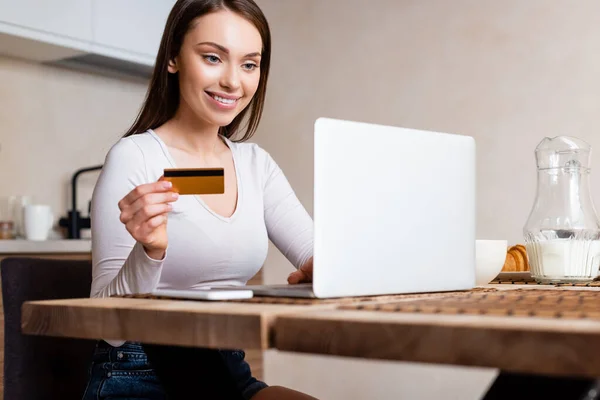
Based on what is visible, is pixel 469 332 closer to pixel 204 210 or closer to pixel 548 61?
pixel 204 210

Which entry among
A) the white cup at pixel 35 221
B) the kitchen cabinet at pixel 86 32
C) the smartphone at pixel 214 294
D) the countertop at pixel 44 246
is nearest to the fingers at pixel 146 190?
the smartphone at pixel 214 294

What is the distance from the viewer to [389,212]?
102cm

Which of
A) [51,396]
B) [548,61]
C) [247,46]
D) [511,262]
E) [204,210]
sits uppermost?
[548,61]

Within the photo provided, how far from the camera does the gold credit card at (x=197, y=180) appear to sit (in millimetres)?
999

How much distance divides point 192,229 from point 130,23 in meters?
2.43

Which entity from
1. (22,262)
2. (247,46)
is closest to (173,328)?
(22,262)

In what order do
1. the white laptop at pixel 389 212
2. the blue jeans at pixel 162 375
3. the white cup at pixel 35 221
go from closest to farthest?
the white laptop at pixel 389 212 < the blue jeans at pixel 162 375 < the white cup at pixel 35 221

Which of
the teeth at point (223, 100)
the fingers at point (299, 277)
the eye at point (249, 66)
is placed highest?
the eye at point (249, 66)

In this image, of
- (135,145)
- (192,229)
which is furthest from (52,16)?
(192,229)

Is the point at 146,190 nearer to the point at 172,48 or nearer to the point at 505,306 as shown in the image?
the point at 505,306

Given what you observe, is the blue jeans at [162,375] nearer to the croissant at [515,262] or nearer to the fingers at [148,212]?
the fingers at [148,212]

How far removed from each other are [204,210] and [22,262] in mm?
340

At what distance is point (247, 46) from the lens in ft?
5.40

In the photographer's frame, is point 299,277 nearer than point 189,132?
Yes
